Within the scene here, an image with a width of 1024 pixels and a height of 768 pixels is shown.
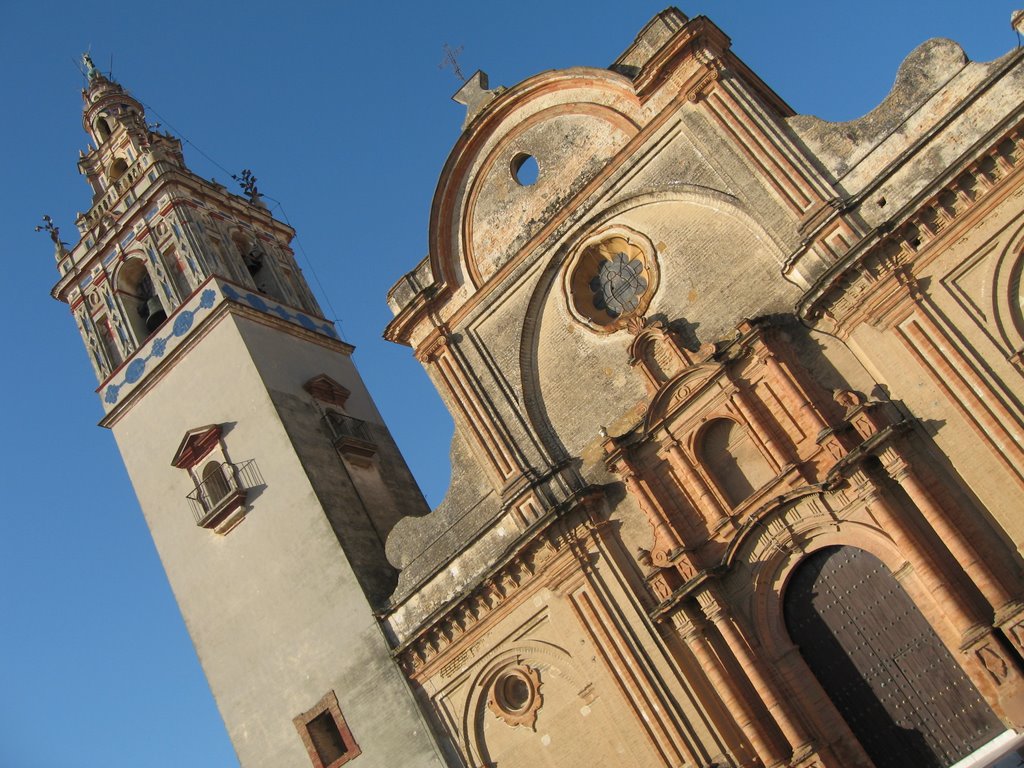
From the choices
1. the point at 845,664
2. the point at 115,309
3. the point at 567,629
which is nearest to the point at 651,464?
the point at 567,629

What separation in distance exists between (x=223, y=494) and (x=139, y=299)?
621 cm

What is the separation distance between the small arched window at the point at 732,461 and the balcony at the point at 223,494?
8508 millimetres

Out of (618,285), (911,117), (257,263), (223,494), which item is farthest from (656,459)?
(257,263)

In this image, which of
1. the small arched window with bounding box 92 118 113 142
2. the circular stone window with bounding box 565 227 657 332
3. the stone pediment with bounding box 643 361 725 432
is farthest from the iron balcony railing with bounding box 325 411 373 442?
the small arched window with bounding box 92 118 113 142

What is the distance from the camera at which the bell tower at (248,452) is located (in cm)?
1755

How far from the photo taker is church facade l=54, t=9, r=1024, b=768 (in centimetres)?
1275

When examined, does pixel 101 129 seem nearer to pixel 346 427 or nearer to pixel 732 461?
pixel 346 427

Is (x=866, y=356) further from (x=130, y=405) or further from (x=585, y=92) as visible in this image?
(x=130, y=405)

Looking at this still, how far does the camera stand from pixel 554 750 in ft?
50.3

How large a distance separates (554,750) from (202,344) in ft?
35.4

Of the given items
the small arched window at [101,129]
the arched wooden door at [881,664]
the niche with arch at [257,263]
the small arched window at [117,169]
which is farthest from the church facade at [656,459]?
the small arched window at [101,129]

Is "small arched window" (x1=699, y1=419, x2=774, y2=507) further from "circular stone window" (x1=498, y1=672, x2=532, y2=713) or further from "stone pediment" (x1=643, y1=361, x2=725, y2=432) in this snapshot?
"circular stone window" (x1=498, y1=672, x2=532, y2=713)

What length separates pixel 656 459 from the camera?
598 inches

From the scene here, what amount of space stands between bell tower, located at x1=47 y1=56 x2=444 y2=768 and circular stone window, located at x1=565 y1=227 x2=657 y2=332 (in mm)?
5669
